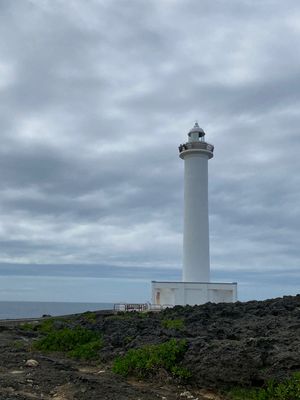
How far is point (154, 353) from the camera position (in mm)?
10227

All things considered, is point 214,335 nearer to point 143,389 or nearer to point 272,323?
point 272,323

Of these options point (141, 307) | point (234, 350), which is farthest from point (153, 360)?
point (141, 307)


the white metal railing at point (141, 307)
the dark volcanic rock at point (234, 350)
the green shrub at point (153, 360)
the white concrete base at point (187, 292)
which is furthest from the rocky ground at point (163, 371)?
the white concrete base at point (187, 292)

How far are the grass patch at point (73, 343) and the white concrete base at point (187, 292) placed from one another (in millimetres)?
18781

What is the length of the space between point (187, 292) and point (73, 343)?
20138mm

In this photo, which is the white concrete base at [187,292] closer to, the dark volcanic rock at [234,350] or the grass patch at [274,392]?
the dark volcanic rock at [234,350]

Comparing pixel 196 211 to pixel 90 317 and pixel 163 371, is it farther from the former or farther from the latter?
pixel 163 371

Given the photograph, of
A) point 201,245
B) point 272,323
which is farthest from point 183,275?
point 272,323

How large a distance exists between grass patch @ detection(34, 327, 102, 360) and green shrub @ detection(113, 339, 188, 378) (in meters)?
2.38

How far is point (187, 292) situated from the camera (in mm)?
33781

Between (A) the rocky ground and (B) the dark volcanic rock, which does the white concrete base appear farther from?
(A) the rocky ground

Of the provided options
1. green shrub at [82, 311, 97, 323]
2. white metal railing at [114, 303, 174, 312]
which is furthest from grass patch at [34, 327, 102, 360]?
white metal railing at [114, 303, 174, 312]

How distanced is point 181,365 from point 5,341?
6871 mm

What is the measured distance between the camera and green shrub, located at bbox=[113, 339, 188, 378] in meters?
9.83
